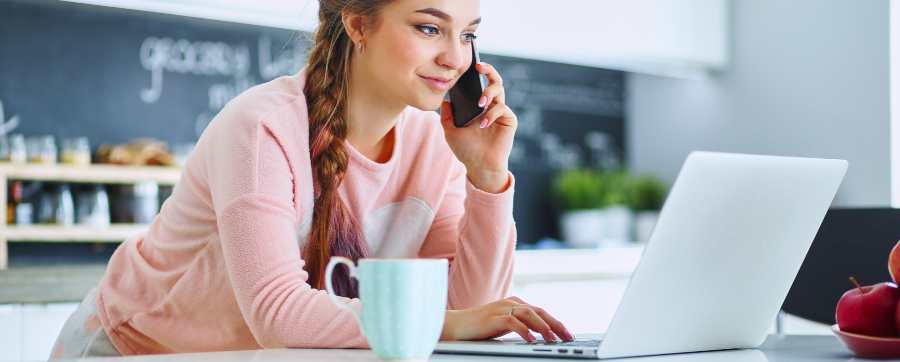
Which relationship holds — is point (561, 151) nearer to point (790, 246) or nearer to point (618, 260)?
point (618, 260)

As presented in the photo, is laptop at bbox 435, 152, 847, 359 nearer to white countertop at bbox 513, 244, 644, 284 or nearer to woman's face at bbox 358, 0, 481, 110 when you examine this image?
woman's face at bbox 358, 0, 481, 110

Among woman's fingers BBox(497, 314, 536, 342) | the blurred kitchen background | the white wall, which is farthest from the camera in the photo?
the white wall

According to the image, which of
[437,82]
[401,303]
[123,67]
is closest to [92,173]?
[123,67]

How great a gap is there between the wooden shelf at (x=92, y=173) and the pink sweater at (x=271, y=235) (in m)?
1.55

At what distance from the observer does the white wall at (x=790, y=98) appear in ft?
11.1

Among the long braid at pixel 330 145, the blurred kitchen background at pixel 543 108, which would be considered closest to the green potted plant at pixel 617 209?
the blurred kitchen background at pixel 543 108

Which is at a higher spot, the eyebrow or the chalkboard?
the eyebrow

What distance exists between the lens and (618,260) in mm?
3574

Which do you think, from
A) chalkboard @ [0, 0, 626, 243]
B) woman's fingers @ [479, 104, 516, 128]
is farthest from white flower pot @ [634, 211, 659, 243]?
woman's fingers @ [479, 104, 516, 128]

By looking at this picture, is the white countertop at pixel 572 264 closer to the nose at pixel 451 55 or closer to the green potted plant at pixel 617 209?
the green potted plant at pixel 617 209

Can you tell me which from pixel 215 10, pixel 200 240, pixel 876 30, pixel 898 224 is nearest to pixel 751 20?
pixel 876 30

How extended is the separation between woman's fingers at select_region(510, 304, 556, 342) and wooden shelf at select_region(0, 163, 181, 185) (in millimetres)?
2302

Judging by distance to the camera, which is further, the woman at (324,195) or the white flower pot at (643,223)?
the white flower pot at (643,223)

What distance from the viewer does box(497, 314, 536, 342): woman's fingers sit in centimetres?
101
